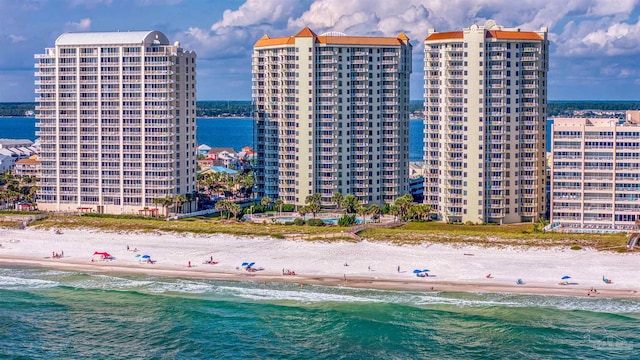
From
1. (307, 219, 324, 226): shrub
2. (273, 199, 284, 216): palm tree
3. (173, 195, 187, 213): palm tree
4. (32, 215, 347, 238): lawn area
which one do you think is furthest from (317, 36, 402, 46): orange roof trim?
(173, 195, 187, 213): palm tree

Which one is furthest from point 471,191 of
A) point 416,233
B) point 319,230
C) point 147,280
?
point 147,280

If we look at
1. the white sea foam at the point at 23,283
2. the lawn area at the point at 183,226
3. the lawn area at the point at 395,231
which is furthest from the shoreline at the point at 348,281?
the lawn area at the point at 183,226

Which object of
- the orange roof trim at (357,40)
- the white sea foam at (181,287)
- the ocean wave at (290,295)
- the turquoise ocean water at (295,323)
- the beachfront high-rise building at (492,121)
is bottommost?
the turquoise ocean water at (295,323)

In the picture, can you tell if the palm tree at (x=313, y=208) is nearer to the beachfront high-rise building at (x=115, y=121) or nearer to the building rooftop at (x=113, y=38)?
the beachfront high-rise building at (x=115, y=121)

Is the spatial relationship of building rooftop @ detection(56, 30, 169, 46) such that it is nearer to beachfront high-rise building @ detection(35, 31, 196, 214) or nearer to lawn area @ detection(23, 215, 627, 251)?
beachfront high-rise building @ detection(35, 31, 196, 214)

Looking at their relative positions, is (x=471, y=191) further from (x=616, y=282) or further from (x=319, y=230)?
(x=616, y=282)
